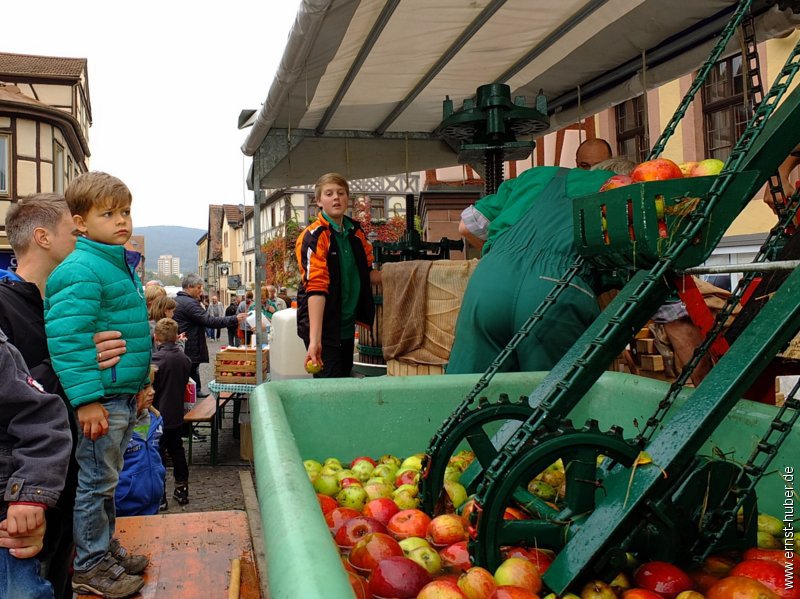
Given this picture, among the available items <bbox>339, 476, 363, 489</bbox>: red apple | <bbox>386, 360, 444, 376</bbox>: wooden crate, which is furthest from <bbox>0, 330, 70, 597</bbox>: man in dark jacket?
<bbox>386, 360, 444, 376</bbox>: wooden crate

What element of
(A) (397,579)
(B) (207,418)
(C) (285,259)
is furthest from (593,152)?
(C) (285,259)

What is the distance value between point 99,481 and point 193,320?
6883mm

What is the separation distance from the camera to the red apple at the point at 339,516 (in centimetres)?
159

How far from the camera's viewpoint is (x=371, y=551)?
1351 mm

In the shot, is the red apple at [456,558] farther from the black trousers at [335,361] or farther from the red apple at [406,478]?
the black trousers at [335,361]

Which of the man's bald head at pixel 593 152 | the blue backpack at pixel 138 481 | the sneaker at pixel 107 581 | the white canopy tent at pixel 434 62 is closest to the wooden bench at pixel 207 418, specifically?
the white canopy tent at pixel 434 62

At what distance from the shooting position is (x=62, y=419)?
1.99 metres

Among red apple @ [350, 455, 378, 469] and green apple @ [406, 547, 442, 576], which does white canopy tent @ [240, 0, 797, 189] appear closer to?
red apple @ [350, 455, 378, 469]

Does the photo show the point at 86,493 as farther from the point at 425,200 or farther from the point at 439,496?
the point at 425,200

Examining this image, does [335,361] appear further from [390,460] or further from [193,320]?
[193,320]

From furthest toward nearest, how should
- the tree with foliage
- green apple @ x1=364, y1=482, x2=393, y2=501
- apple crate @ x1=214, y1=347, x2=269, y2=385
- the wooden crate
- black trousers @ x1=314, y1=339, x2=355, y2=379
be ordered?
the tree with foliage → apple crate @ x1=214, y1=347, x2=269, y2=385 → the wooden crate → black trousers @ x1=314, y1=339, x2=355, y2=379 → green apple @ x1=364, y1=482, x2=393, y2=501

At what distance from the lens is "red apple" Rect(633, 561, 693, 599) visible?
114 cm

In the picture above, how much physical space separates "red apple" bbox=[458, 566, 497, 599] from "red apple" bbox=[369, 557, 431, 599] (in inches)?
3.9

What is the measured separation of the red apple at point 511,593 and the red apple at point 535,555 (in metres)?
0.13
